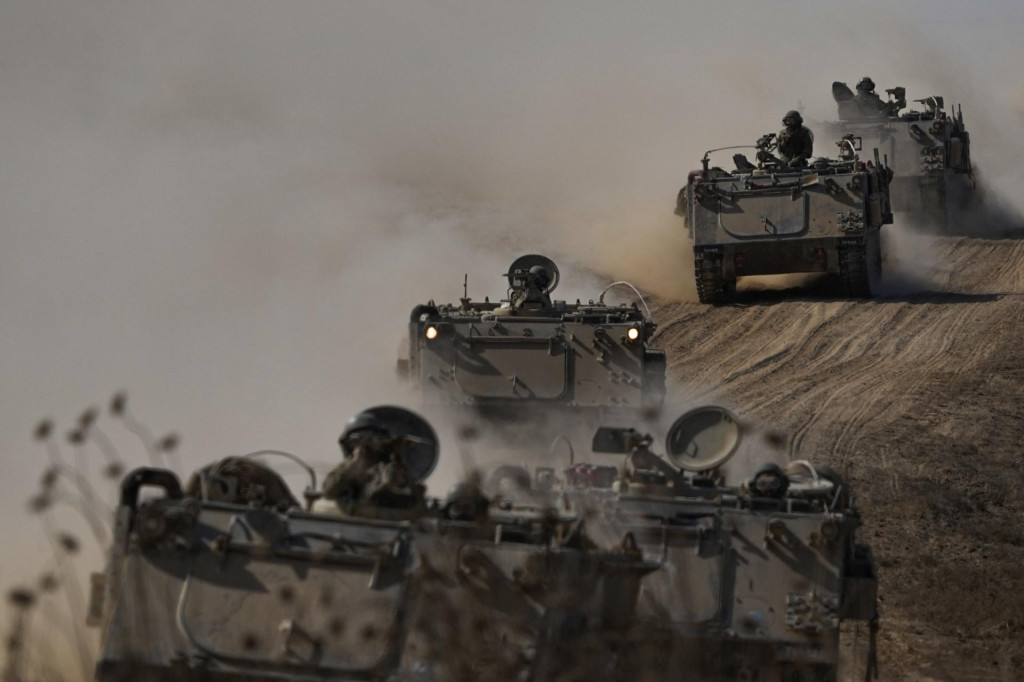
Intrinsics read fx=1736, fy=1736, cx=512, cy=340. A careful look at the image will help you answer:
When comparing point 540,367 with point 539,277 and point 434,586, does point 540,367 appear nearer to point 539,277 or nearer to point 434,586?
point 539,277

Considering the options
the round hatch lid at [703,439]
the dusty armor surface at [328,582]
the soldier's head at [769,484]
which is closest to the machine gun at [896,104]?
the round hatch lid at [703,439]

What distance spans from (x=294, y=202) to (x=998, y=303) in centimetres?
1270

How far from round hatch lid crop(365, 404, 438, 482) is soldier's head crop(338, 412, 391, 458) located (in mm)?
171

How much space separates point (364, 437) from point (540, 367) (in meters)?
7.63

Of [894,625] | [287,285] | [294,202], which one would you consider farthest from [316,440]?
[294,202]

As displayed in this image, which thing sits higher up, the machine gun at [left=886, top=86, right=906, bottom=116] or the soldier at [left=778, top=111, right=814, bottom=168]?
the machine gun at [left=886, top=86, right=906, bottom=116]

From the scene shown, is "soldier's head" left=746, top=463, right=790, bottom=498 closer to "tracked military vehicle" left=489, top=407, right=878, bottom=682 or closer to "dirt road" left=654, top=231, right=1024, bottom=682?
"tracked military vehicle" left=489, top=407, right=878, bottom=682

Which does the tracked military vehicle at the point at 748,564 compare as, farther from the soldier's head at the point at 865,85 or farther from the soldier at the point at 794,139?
the soldier's head at the point at 865,85

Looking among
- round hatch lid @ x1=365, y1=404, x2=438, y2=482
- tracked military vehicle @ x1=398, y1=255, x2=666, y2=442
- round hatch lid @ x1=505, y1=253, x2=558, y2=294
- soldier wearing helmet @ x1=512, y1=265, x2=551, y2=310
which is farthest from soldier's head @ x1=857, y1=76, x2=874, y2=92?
round hatch lid @ x1=365, y1=404, x2=438, y2=482

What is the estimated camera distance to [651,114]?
43.4 meters

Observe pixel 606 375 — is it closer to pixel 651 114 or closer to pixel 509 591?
pixel 509 591

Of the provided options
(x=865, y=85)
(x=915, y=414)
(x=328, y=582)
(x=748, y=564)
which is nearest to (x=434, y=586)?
(x=328, y=582)

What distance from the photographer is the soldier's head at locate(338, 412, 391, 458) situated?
8.13 meters

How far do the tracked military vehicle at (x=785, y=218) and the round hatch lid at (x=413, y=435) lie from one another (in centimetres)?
1714
